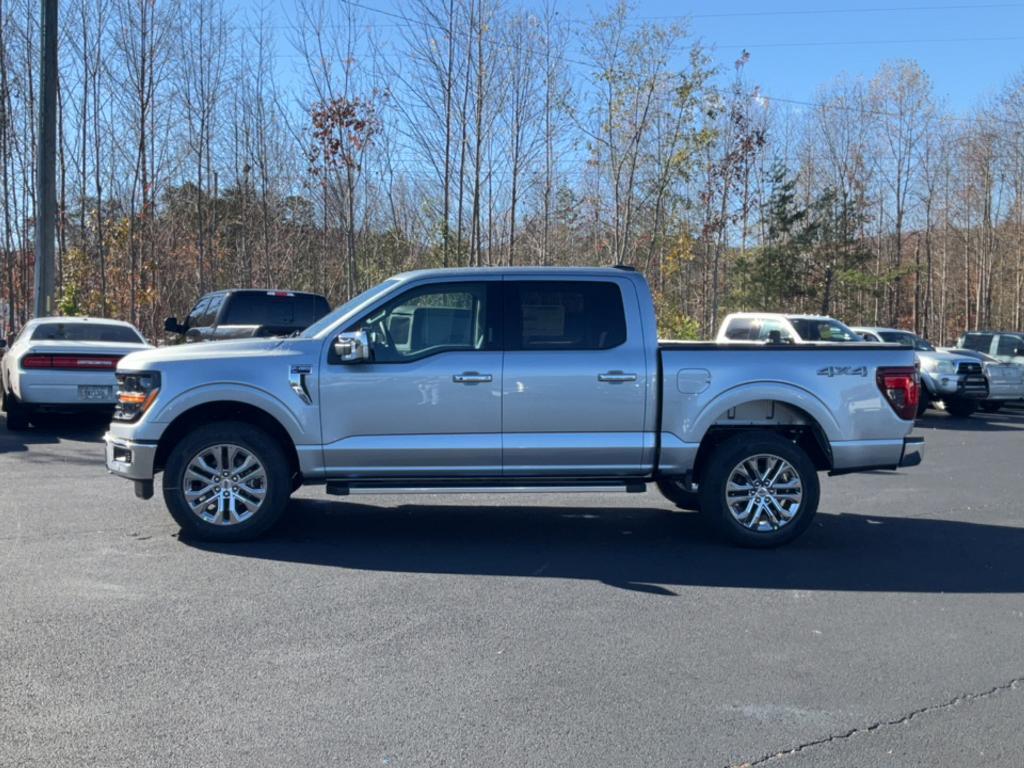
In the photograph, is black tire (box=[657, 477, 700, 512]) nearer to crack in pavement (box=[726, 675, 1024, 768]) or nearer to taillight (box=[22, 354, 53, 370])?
crack in pavement (box=[726, 675, 1024, 768])

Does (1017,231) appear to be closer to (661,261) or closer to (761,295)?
(761,295)

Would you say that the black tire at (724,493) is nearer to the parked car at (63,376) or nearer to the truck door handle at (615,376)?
the truck door handle at (615,376)

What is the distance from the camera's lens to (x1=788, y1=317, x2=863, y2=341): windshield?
1980cm

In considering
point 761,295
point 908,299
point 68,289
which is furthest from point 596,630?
point 908,299

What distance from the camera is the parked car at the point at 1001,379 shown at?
21.0m

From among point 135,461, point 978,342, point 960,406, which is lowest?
point 960,406

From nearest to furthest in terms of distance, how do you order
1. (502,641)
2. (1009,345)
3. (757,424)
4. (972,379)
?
(502,641) < (757,424) < (972,379) < (1009,345)

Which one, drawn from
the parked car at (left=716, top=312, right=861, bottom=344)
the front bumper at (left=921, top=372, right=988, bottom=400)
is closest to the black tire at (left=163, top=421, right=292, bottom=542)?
the parked car at (left=716, top=312, right=861, bottom=344)

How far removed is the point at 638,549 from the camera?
24.7ft

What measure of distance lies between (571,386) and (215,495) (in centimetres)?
276

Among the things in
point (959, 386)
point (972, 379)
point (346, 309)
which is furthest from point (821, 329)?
point (346, 309)

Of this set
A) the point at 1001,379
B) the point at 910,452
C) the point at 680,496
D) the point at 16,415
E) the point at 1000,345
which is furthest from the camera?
the point at 1000,345

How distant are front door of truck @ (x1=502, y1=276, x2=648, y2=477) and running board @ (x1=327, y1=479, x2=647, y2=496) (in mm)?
86

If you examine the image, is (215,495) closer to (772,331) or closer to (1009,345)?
(772,331)
